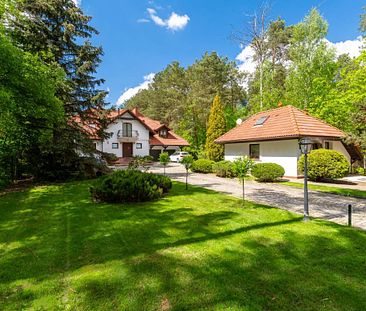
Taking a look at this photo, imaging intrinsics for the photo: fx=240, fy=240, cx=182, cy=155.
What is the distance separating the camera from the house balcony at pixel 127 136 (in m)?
34.7

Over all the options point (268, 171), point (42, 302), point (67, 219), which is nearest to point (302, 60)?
point (268, 171)

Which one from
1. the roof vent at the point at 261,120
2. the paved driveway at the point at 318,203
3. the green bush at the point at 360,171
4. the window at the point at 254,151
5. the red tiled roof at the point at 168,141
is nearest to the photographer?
the paved driveway at the point at 318,203

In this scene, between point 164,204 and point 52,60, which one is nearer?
point 164,204

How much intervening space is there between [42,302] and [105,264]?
3.73ft

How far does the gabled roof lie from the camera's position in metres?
A: 16.2

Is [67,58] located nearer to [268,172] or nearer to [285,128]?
[268,172]

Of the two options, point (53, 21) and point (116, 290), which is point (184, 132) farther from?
point (116, 290)

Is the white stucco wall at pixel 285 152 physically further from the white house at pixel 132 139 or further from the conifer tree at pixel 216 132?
the white house at pixel 132 139

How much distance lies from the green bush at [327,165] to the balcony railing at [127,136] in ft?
84.8

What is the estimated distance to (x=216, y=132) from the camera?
26.3m

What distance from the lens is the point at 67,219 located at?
273 inches

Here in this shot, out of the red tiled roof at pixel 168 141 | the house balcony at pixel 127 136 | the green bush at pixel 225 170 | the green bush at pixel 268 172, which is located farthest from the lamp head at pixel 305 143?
the red tiled roof at pixel 168 141

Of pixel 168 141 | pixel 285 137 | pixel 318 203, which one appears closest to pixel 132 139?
pixel 168 141

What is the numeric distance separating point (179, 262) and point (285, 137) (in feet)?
46.2
